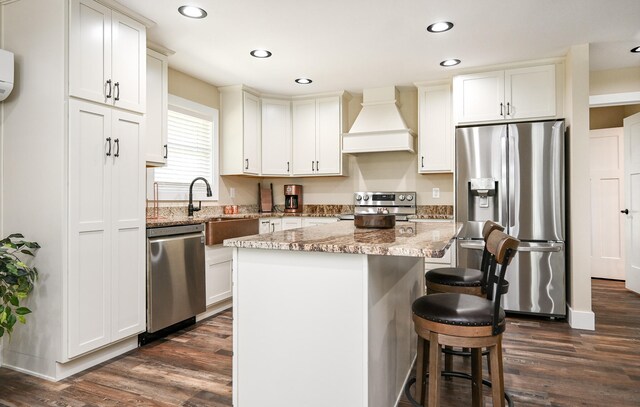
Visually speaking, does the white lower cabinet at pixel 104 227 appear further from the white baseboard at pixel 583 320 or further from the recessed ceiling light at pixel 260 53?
the white baseboard at pixel 583 320

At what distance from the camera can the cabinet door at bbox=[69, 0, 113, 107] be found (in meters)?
2.39

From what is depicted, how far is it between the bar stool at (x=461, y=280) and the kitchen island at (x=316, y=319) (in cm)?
46

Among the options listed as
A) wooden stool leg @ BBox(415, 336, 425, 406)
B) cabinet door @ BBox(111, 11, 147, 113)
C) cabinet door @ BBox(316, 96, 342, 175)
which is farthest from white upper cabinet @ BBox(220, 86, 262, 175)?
wooden stool leg @ BBox(415, 336, 425, 406)

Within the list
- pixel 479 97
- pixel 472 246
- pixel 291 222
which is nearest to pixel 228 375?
pixel 291 222

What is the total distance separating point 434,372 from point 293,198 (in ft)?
12.5

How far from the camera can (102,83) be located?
257 centimetres

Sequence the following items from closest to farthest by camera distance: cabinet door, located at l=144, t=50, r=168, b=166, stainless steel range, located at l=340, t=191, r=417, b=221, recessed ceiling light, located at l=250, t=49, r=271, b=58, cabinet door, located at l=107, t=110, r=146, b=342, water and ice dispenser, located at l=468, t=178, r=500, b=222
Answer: cabinet door, located at l=107, t=110, r=146, b=342 → cabinet door, located at l=144, t=50, r=168, b=166 → recessed ceiling light, located at l=250, t=49, r=271, b=58 → water and ice dispenser, located at l=468, t=178, r=500, b=222 → stainless steel range, located at l=340, t=191, r=417, b=221

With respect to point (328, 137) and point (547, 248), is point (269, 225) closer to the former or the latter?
point (328, 137)

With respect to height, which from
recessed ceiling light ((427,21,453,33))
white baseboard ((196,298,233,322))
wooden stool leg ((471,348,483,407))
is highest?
recessed ceiling light ((427,21,453,33))

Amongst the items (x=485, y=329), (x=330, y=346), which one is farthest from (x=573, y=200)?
(x=330, y=346)

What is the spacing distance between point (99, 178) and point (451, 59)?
319cm

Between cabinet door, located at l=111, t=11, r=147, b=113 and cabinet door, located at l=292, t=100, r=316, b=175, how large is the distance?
2.37 meters

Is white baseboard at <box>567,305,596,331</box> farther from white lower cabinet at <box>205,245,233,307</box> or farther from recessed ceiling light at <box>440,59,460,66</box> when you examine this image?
white lower cabinet at <box>205,245,233,307</box>

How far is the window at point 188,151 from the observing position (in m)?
3.91
